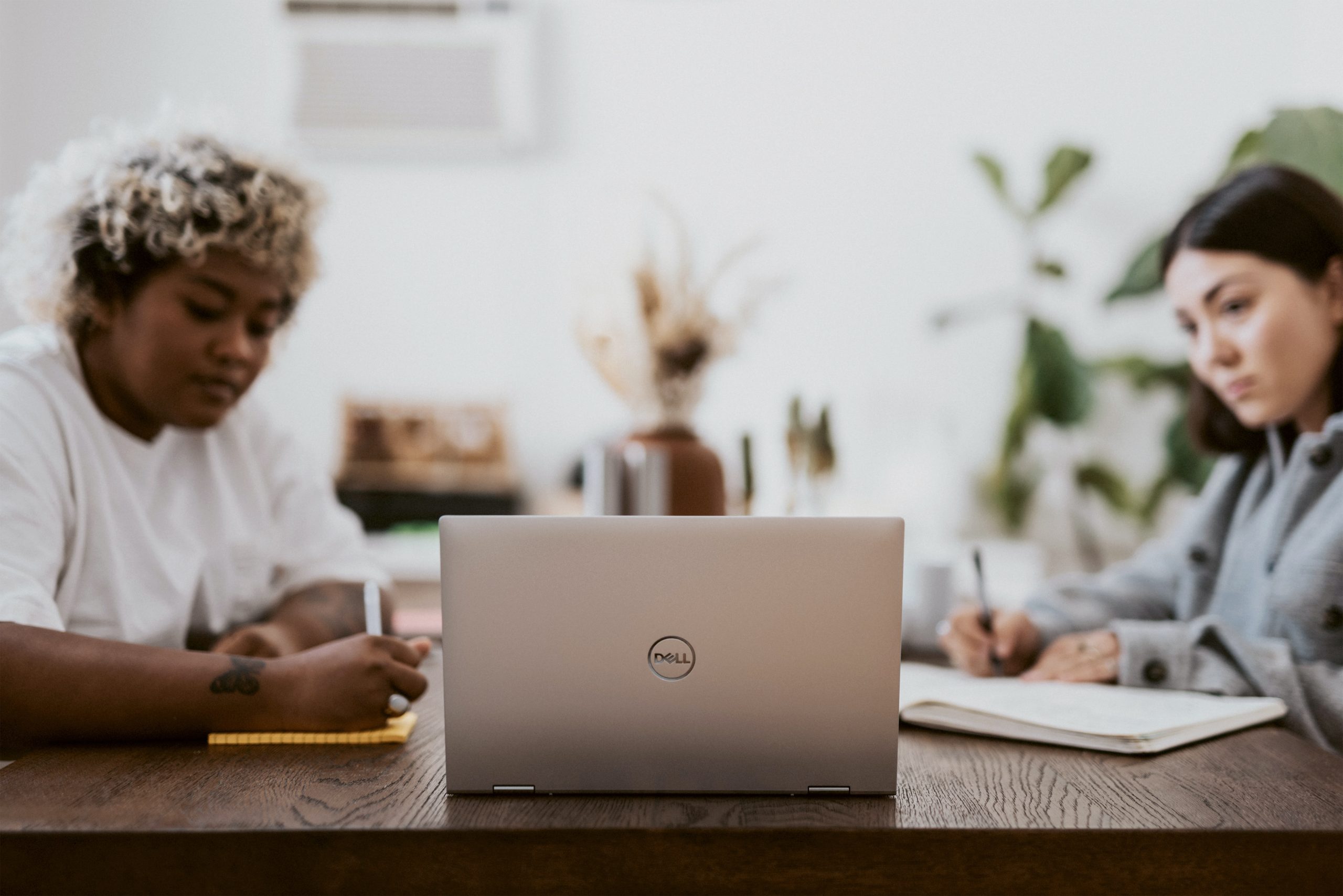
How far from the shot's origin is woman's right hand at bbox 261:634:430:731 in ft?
2.74

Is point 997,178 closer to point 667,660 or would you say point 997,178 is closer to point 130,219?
point 130,219

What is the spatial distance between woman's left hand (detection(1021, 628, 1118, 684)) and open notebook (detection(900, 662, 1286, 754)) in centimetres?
6

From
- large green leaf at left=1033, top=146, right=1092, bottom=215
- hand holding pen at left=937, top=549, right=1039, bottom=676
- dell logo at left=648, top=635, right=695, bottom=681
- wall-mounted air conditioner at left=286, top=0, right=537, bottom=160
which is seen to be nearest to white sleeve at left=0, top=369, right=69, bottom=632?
dell logo at left=648, top=635, right=695, bottom=681

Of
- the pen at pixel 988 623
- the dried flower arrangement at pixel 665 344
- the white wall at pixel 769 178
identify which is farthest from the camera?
the white wall at pixel 769 178

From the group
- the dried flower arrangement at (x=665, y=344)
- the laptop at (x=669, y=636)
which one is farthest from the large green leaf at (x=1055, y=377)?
the laptop at (x=669, y=636)

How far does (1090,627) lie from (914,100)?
6.35 feet

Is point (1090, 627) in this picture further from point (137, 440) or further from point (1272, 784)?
point (137, 440)

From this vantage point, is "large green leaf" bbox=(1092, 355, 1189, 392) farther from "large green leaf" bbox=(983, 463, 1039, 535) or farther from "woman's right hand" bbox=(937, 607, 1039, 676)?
"woman's right hand" bbox=(937, 607, 1039, 676)

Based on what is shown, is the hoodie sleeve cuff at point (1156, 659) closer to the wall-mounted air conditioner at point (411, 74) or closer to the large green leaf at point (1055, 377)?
the large green leaf at point (1055, 377)

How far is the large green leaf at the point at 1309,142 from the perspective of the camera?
185 centimetres

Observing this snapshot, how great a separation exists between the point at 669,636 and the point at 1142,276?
2169 mm

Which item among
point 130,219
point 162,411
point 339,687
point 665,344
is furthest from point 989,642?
point 130,219

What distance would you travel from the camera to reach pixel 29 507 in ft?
3.36

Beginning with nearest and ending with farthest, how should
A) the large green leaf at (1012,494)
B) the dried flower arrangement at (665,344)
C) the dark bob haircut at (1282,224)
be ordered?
the dark bob haircut at (1282,224)
the dried flower arrangement at (665,344)
the large green leaf at (1012,494)
